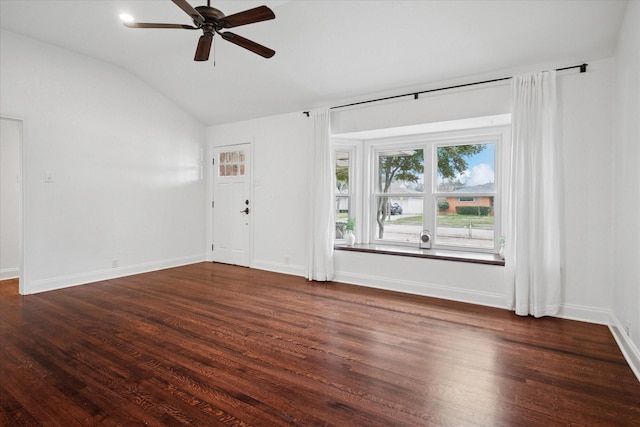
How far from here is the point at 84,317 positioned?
343 cm

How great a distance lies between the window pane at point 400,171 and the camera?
201 inches

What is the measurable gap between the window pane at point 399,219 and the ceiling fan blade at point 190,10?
143 inches

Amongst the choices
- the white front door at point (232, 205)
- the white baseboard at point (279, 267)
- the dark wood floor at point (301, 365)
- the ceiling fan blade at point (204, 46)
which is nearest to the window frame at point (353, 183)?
the white baseboard at point (279, 267)

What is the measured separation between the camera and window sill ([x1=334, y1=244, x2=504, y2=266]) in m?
4.04

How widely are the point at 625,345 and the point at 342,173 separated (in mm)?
3874

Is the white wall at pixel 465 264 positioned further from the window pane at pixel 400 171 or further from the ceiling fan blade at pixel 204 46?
the ceiling fan blade at pixel 204 46

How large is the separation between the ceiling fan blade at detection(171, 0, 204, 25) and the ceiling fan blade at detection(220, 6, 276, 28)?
0.52ft

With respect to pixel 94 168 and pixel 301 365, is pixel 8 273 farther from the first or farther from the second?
pixel 301 365

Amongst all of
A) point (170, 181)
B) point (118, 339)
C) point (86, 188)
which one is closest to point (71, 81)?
point (86, 188)

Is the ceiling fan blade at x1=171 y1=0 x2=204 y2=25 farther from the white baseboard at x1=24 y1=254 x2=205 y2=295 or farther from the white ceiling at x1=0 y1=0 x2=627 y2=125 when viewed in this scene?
the white baseboard at x1=24 y1=254 x2=205 y2=295

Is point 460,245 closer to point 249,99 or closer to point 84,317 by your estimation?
point 249,99

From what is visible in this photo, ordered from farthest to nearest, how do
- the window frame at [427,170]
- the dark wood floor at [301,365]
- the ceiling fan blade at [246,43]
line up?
the window frame at [427,170] < the ceiling fan blade at [246,43] < the dark wood floor at [301,365]

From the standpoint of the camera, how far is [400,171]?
5273 mm

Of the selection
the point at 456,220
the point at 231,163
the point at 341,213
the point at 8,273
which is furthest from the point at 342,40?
the point at 8,273
